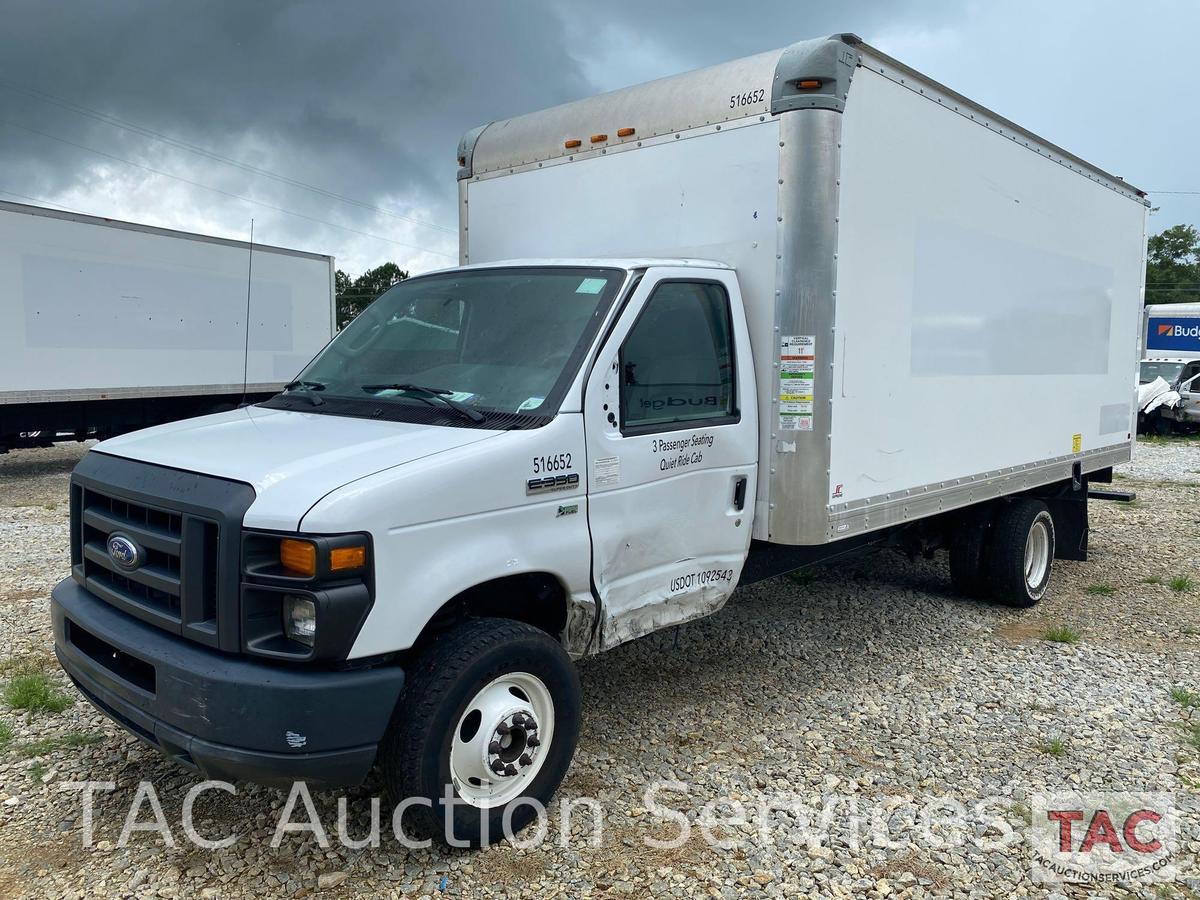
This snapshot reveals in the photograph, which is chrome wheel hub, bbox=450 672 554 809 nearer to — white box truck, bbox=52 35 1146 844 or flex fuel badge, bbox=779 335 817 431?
white box truck, bbox=52 35 1146 844

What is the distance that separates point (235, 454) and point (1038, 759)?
12.8ft

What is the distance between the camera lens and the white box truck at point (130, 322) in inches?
462

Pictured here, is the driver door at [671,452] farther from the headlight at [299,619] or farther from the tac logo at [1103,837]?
the tac logo at [1103,837]

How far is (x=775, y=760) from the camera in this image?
4.27 meters

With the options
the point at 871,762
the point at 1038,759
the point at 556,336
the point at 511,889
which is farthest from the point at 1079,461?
the point at 511,889

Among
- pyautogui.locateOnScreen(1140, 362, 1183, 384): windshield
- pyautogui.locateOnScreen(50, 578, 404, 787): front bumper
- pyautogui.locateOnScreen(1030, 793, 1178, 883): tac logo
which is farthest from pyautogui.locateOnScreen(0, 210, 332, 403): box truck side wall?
pyautogui.locateOnScreen(1140, 362, 1183, 384): windshield

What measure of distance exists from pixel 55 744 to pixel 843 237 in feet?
14.7

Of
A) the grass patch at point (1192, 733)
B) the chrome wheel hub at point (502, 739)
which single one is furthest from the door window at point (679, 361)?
the grass patch at point (1192, 733)

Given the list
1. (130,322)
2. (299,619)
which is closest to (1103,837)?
(299,619)

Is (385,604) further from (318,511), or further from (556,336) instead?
(556,336)

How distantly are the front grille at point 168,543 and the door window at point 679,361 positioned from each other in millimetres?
1645

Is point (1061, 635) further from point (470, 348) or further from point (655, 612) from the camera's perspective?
point (470, 348)

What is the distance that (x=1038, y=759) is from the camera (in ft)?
14.3

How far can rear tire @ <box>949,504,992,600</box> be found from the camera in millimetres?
6730
